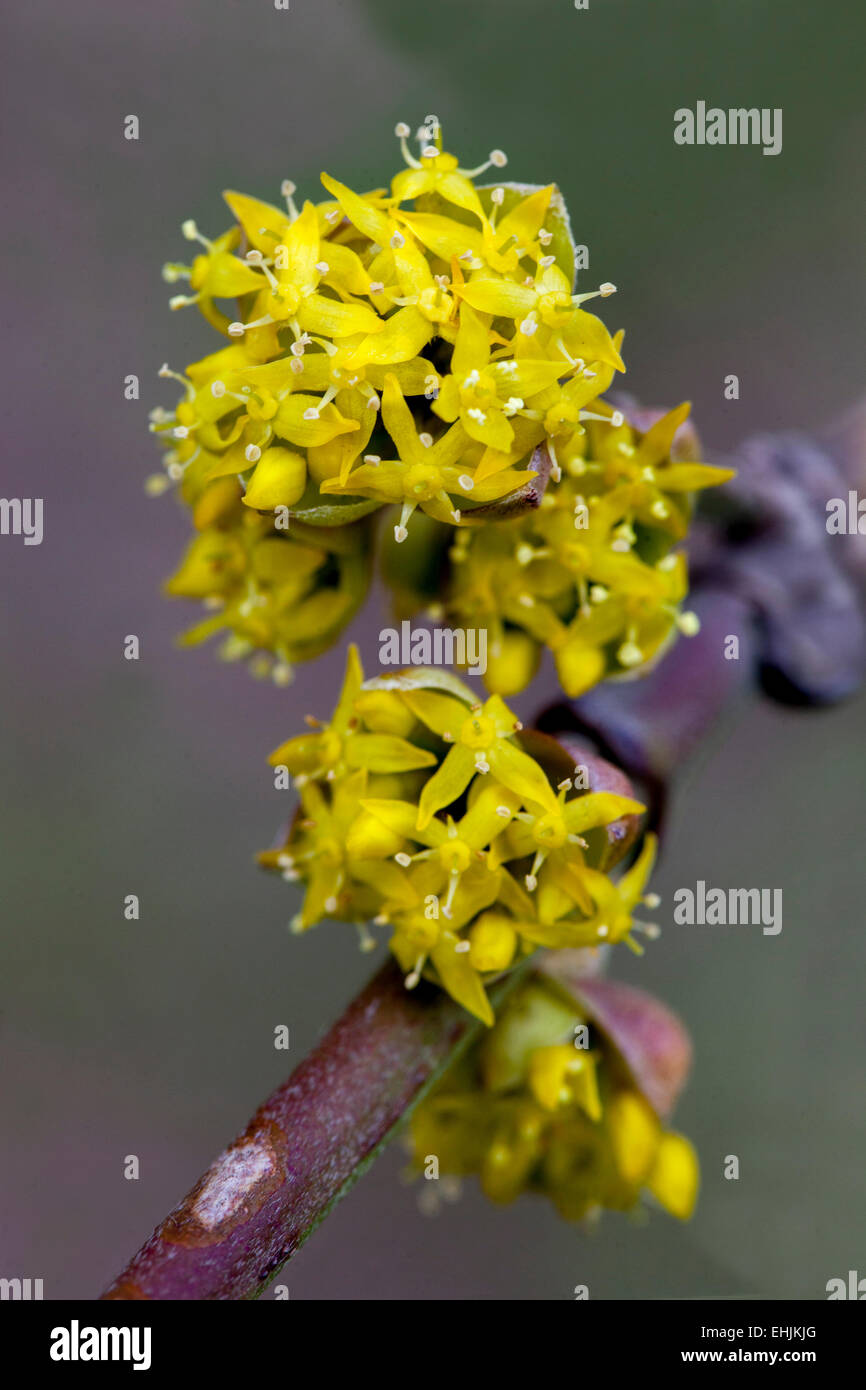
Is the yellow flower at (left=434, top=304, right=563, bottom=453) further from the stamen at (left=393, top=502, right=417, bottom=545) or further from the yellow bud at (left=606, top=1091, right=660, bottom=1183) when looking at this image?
the yellow bud at (left=606, top=1091, right=660, bottom=1183)

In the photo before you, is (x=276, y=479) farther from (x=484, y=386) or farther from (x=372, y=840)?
(x=372, y=840)

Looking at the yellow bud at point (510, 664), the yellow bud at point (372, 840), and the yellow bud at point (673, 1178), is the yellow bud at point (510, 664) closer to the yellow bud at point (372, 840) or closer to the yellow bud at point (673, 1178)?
the yellow bud at point (372, 840)

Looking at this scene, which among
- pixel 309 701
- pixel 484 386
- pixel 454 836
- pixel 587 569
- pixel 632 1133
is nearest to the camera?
pixel 484 386

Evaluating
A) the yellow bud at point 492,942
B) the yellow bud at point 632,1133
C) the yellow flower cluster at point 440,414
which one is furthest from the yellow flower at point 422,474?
the yellow bud at point 632,1133

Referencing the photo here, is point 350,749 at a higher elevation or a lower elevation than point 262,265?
lower

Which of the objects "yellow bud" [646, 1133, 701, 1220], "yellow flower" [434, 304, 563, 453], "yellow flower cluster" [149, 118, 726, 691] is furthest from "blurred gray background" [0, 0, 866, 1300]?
"yellow flower" [434, 304, 563, 453]

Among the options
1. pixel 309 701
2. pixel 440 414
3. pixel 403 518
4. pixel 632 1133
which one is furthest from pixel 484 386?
pixel 309 701
